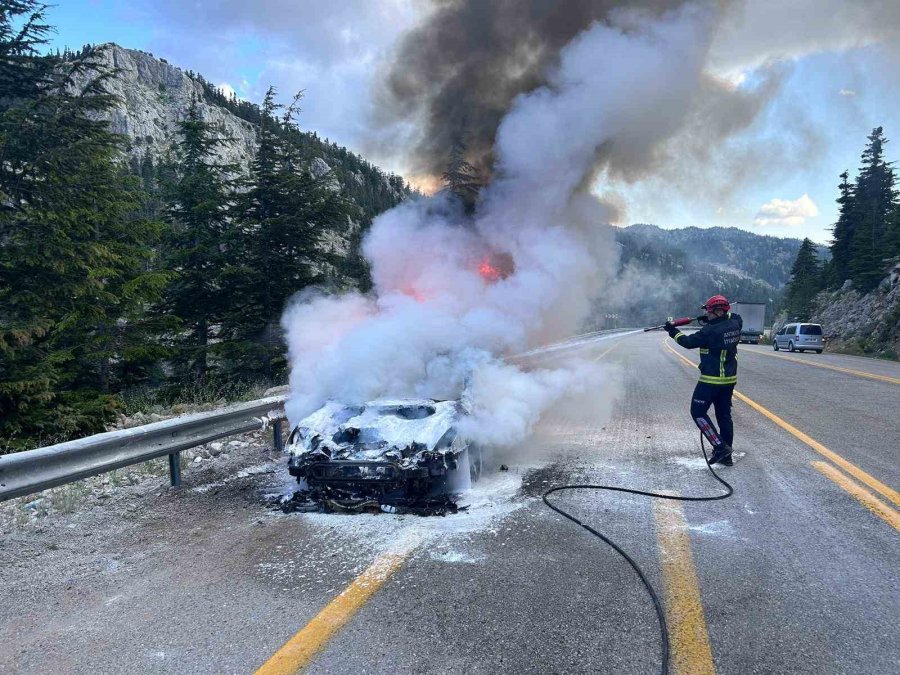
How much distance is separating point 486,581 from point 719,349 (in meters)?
4.45

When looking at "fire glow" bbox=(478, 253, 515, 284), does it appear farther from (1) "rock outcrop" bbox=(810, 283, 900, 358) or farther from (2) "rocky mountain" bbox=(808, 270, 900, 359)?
(1) "rock outcrop" bbox=(810, 283, 900, 358)

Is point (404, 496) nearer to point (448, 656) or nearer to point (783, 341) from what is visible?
point (448, 656)

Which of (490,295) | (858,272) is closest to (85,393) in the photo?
(490,295)

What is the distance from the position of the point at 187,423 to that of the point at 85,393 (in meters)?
6.95

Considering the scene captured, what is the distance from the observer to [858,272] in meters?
46.2

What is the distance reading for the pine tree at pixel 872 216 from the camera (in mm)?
44000

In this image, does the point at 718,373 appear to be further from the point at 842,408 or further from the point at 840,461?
the point at 842,408

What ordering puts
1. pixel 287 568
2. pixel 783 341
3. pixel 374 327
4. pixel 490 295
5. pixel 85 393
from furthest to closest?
1. pixel 783 341
2. pixel 85 393
3. pixel 490 295
4. pixel 374 327
5. pixel 287 568

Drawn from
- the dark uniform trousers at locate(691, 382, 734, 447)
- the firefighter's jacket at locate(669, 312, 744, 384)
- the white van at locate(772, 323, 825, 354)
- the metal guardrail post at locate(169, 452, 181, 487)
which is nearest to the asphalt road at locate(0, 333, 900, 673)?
the metal guardrail post at locate(169, 452, 181, 487)

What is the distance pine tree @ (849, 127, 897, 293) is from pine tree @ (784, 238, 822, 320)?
22.1 ft

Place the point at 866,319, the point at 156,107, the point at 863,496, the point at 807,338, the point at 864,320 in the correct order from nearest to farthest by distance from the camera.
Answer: the point at 863,496 < the point at 807,338 < the point at 866,319 < the point at 864,320 < the point at 156,107

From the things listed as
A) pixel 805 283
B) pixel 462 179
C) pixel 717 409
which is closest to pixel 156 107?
pixel 805 283

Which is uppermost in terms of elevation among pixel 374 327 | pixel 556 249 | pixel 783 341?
pixel 556 249

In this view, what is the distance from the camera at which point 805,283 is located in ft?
201
